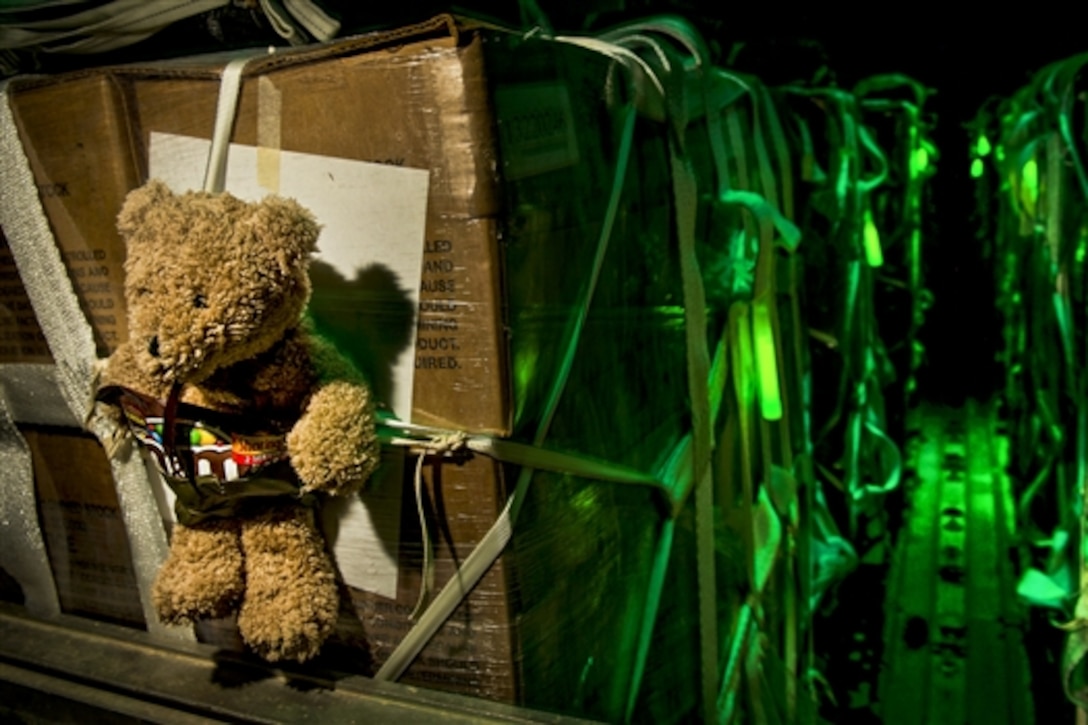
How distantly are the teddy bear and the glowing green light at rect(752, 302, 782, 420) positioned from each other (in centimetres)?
→ 98

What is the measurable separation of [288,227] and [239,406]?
22 centimetres

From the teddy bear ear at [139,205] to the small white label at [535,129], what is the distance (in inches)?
14.1

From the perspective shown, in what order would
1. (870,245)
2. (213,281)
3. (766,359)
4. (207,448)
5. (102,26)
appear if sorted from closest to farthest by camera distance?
(213,281), (207,448), (102,26), (766,359), (870,245)

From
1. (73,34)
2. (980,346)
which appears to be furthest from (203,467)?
(980,346)

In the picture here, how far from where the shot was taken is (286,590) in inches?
36.2

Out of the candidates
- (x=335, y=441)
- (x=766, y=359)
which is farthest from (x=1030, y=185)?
(x=335, y=441)

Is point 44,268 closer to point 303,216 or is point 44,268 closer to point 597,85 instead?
point 303,216

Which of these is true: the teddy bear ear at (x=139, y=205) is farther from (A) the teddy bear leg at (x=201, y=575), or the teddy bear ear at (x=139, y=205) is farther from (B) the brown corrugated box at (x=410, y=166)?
(A) the teddy bear leg at (x=201, y=575)

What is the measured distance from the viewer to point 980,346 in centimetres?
387

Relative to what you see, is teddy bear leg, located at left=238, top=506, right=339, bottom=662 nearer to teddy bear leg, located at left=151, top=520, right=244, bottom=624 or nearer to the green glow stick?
teddy bear leg, located at left=151, top=520, right=244, bottom=624

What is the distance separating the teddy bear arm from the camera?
84 cm

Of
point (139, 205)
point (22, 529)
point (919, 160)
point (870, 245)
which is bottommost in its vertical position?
point (22, 529)

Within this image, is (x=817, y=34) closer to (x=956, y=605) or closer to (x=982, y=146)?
(x=956, y=605)

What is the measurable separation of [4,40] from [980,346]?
390 centimetres
